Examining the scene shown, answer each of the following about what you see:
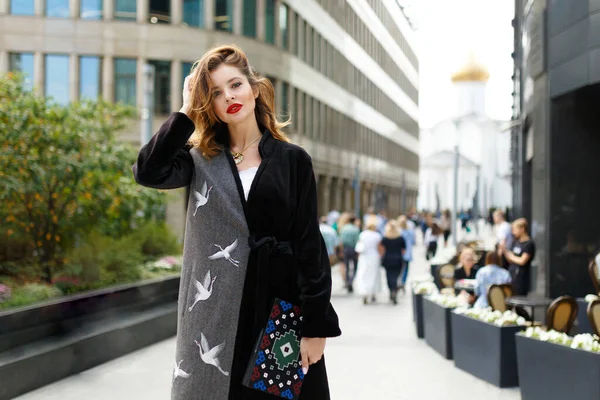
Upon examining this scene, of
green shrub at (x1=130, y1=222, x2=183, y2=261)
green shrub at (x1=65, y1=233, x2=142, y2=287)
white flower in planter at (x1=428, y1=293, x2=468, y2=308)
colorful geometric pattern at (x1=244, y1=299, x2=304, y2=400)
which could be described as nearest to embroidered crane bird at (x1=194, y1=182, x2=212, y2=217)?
colorful geometric pattern at (x1=244, y1=299, x2=304, y2=400)

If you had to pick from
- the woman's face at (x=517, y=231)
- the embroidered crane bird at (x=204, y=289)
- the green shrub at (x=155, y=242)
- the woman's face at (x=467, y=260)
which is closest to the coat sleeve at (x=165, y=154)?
the embroidered crane bird at (x=204, y=289)

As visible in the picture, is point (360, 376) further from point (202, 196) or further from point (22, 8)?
point (22, 8)

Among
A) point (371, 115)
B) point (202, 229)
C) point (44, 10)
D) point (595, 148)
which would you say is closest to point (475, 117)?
point (371, 115)

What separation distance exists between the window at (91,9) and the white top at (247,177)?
34705mm

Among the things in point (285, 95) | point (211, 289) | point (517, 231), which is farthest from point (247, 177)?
point (285, 95)

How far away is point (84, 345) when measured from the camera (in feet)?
32.4

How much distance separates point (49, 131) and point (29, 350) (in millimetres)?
6375

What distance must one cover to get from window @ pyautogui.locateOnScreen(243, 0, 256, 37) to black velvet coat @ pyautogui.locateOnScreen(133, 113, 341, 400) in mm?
36351

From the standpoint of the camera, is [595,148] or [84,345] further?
[595,148]

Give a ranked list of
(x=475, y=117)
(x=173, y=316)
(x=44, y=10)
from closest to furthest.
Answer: (x=173, y=316), (x=44, y=10), (x=475, y=117)

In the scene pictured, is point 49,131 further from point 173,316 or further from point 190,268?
point 190,268

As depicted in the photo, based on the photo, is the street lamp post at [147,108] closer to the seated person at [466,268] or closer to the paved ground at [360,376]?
the paved ground at [360,376]

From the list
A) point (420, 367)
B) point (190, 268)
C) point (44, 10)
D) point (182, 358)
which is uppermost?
point (44, 10)

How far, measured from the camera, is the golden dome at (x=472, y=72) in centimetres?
11462
